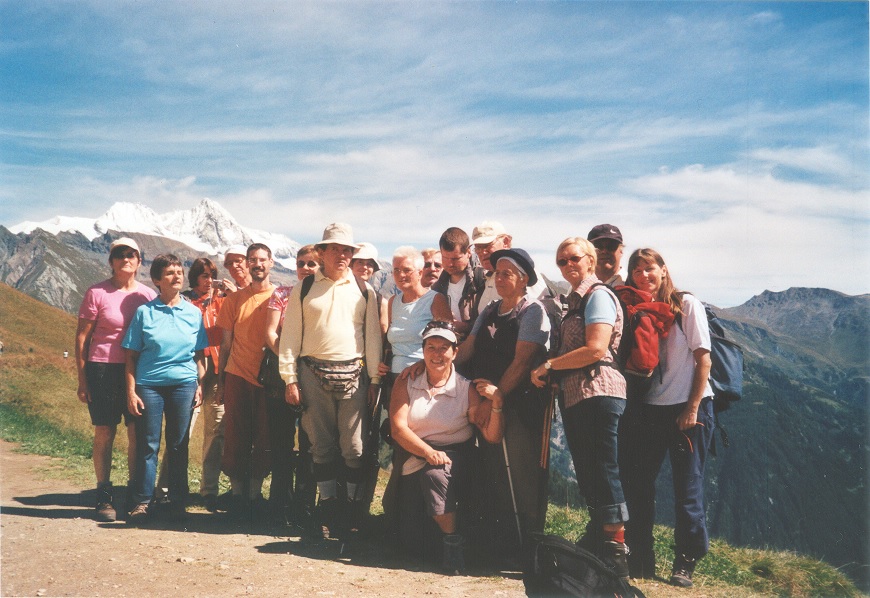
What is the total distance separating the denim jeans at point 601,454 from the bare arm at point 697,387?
29.6 inches

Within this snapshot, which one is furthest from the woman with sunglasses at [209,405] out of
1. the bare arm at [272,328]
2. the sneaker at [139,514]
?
the bare arm at [272,328]

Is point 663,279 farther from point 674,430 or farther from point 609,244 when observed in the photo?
point 674,430

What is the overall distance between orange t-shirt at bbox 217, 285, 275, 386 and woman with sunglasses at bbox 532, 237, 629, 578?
350 cm

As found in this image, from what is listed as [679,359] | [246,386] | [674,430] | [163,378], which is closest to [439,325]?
[679,359]

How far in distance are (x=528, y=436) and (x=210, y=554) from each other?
3.26 m

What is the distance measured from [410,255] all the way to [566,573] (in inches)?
130

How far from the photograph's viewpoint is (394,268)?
6.64 m

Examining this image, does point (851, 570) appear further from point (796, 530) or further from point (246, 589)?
point (796, 530)

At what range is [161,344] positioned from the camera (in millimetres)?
7020

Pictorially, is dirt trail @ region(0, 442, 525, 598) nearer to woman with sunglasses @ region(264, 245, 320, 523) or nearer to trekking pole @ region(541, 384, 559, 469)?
woman with sunglasses @ region(264, 245, 320, 523)

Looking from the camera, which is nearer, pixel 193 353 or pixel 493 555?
pixel 493 555

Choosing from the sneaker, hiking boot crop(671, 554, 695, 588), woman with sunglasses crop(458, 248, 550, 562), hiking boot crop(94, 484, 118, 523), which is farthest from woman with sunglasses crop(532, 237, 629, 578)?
hiking boot crop(94, 484, 118, 523)

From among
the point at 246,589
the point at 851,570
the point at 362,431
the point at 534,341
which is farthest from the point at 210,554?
the point at 851,570

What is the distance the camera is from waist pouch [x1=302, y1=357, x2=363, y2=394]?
6.49 meters
